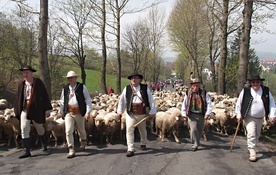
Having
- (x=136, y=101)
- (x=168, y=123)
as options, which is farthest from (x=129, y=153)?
(x=168, y=123)

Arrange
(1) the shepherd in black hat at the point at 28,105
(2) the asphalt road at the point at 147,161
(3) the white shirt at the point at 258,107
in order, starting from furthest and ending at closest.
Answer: (1) the shepherd in black hat at the point at 28,105 → (3) the white shirt at the point at 258,107 → (2) the asphalt road at the point at 147,161

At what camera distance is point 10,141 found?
7574 mm

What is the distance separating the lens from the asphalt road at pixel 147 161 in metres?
5.53

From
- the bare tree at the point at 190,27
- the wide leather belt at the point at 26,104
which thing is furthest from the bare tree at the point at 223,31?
the wide leather belt at the point at 26,104

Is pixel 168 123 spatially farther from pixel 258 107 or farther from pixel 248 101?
pixel 258 107

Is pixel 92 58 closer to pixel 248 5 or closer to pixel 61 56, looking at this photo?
pixel 61 56

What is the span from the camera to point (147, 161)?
6.11m

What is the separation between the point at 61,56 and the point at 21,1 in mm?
17236

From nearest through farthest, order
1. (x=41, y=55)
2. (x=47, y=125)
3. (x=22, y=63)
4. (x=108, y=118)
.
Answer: (x=47, y=125)
(x=108, y=118)
(x=41, y=55)
(x=22, y=63)

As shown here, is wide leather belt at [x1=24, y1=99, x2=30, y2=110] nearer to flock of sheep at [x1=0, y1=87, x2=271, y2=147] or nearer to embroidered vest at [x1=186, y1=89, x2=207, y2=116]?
flock of sheep at [x1=0, y1=87, x2=271, y2=147]

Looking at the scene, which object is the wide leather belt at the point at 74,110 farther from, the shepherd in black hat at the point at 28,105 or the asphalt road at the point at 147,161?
the asphalt road at the point at 147,161

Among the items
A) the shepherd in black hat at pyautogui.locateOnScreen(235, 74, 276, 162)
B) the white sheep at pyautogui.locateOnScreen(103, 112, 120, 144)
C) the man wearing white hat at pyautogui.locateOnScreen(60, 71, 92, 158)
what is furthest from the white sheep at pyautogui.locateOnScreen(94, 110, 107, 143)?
the shepherd in black hat at pyautogui.locateOnScreen(235, 74, 276, 162)

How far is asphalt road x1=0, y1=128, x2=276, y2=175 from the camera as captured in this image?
5.53 metres

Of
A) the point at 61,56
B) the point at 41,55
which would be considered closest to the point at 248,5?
the point at 41,55
